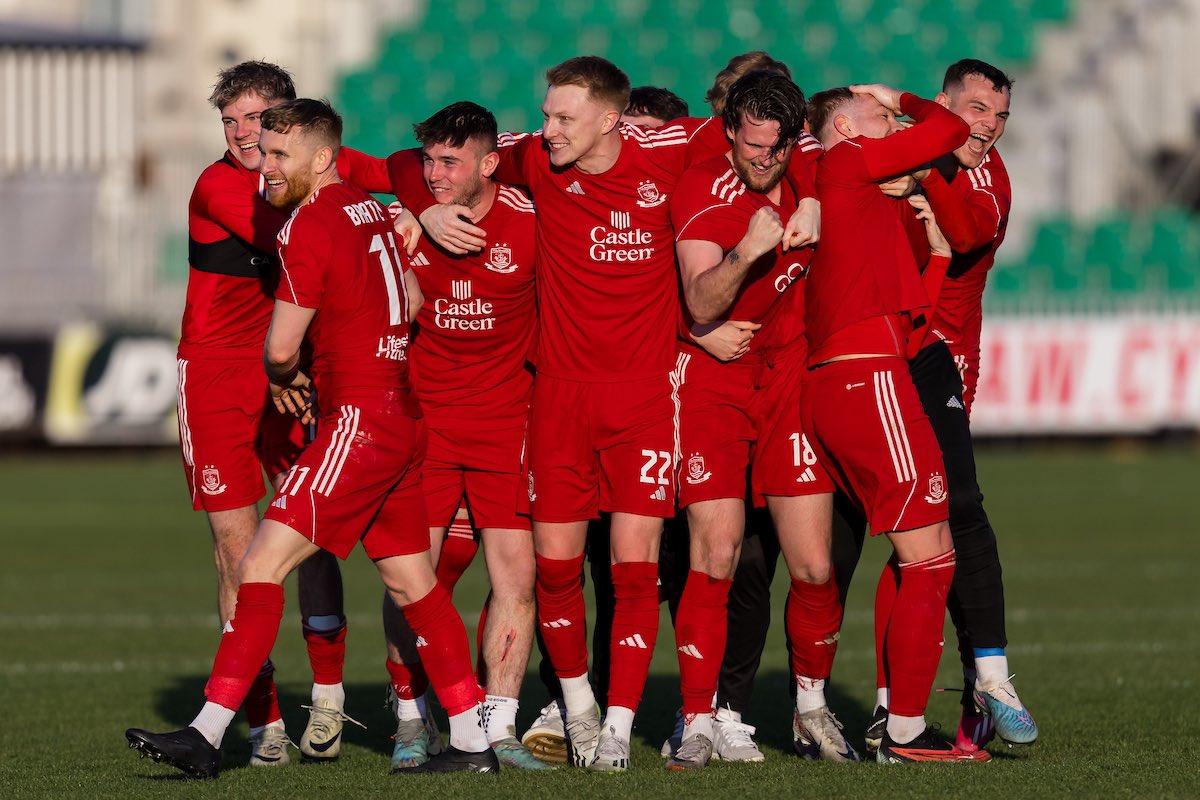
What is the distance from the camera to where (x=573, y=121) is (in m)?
6.42

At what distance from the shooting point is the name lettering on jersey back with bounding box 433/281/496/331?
6809 millimetres

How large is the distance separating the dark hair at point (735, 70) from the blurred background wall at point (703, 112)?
15.2 metres

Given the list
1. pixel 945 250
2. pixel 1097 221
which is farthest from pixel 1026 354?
pixel 945 250

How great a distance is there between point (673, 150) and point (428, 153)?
0.91 metres

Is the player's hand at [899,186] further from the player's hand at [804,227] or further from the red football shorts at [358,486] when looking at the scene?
the red football shorts at [358,486]

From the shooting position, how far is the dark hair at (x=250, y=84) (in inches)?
266

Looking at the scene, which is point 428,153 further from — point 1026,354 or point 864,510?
point 1026,354

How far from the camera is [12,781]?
6234mm

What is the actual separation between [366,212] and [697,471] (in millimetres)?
1494

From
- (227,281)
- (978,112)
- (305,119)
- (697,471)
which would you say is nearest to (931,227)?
(978,112)

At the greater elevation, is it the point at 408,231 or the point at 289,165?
the point at 289,165

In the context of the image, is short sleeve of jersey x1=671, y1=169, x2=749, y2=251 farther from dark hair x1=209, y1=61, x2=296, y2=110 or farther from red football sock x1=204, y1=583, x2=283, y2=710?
red football sock x1=204, y1=583, x2=283, y2=710

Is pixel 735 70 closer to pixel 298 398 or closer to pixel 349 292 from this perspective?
pixel 349 292

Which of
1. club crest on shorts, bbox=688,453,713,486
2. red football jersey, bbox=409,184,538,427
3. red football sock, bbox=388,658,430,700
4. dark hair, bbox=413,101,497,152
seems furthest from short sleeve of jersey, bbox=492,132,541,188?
red football sock, bbox=388,658,430,700
